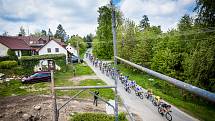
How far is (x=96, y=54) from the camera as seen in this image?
54312 mm

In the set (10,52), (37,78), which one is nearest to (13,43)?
(10,52)

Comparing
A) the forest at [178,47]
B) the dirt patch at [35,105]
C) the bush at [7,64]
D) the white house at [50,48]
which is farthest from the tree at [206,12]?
the white house at [50,48]

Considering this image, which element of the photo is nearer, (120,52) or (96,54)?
(120,52)

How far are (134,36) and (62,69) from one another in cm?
1289

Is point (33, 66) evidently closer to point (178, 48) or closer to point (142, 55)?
point (142, 55)

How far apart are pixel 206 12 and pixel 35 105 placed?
14.3 meters

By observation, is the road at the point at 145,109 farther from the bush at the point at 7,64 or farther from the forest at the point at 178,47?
the bush at the point at 7,64

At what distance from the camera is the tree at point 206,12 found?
13062 millimetres

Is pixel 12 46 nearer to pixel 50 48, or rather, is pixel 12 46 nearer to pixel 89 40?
pixel 50 48

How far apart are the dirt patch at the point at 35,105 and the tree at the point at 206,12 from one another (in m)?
9.41

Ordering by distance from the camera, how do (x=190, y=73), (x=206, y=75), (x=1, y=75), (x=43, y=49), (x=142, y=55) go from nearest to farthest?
(x=206, y=75), (x=190, y=73), (x=142, y=55), (x=1, y=75), (x=43, y=49)

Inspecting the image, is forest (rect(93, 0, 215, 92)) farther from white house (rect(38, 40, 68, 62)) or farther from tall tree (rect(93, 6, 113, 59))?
white house (rect(38, 40, 68, 62))

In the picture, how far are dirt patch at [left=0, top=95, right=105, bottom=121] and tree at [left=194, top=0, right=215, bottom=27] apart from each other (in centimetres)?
941

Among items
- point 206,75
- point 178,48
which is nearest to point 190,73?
point 206,75
